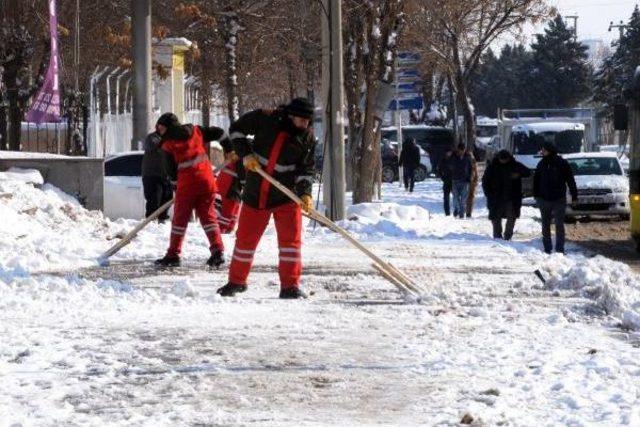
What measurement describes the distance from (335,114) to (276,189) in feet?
36.8

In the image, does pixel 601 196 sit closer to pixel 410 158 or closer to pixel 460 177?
pixel 460 177

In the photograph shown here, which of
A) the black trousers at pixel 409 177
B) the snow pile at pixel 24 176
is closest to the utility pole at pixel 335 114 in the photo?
the snow pile at pixel 24 176

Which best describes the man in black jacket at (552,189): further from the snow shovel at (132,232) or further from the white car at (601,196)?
the white car at (601,196)

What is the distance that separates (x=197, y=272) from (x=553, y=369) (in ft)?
20.8

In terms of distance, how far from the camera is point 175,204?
15.4m

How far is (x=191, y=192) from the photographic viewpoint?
15336mm

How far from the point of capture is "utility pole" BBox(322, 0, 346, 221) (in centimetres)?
2367

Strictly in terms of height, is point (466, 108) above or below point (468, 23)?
below

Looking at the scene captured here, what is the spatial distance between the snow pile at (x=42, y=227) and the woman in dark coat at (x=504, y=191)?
634cm

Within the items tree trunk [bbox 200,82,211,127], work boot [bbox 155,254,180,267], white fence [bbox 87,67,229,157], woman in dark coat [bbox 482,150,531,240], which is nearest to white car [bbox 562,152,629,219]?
woman in dark coat [bbox 482,150,531,240]

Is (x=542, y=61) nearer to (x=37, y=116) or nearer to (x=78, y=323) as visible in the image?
(x=37, y=116)

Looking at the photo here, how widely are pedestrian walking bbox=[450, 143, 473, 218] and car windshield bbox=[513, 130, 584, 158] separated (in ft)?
32.0

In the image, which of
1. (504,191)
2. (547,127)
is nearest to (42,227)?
(504,191)

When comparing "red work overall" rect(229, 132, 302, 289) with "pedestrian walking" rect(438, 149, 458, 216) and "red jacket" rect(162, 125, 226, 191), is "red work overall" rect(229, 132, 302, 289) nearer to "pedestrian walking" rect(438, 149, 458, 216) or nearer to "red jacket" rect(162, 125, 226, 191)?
"red jacket" rect(162, 125, 226, 191)
